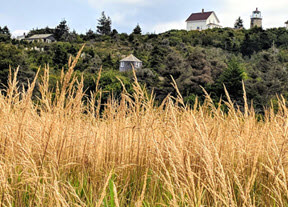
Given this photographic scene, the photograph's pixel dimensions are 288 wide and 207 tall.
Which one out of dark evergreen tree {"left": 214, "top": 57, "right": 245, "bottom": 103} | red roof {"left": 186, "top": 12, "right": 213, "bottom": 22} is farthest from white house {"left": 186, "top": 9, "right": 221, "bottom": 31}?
dark evergreen tree {"left": 214, "top": 57, "right": 245, "bottom": 103}

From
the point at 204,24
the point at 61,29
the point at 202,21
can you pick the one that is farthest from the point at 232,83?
the point at 202,21

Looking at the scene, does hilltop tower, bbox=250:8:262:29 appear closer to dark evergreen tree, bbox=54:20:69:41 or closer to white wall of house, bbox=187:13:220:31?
white wall of house, bbox=187:13:220:31

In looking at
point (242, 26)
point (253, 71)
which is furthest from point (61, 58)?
point (242, 26)

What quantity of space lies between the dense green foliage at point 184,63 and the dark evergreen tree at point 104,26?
684 centimetres

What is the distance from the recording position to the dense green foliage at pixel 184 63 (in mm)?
24500

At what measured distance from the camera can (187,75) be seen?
27469 mm

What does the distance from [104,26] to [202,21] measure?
24.8m

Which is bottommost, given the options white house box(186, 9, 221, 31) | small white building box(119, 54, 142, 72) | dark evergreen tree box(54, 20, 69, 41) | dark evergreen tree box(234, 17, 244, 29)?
small white building box(119, 54, 142, 72)

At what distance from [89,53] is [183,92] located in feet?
58.9

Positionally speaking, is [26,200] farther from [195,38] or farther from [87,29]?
[87,29]

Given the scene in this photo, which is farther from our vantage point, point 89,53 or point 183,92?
point 89,53

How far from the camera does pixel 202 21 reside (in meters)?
74.9

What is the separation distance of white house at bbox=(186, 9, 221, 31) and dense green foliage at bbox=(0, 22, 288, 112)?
21159mm

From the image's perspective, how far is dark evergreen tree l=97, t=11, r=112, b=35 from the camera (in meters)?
66.8
